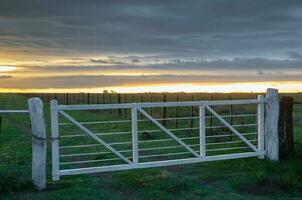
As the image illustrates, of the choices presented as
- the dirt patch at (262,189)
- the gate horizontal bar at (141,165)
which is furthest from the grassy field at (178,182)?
the gate horizontal bar at (141,165)

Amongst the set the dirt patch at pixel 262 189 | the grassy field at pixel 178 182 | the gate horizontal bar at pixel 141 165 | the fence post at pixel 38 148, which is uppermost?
the fence post at pixel 38 148

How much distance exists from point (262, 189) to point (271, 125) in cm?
323

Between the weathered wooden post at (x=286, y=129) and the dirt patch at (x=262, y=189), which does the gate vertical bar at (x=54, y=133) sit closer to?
the dirt patch at (x=262, y=189)

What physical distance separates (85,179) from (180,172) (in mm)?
2562

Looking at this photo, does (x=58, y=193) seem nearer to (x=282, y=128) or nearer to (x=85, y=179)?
(x=85, y=179)

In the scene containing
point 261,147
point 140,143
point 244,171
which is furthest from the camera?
point 140,143

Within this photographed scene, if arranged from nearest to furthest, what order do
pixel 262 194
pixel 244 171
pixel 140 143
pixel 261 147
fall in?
pixel 262 194, pixel 244 171, pixel 261 147, pixel 140 143

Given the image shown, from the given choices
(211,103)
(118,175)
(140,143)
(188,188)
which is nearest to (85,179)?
(118,175)

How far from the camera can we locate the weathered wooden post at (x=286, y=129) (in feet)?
47.3

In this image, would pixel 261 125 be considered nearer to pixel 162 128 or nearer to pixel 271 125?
pixel 271 125

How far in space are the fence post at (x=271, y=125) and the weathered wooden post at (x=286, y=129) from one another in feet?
0.88

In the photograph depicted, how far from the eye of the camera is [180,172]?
1285 cm

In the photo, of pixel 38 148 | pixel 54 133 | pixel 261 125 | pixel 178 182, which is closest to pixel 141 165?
pixel 178 182

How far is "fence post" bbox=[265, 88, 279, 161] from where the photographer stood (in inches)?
558
